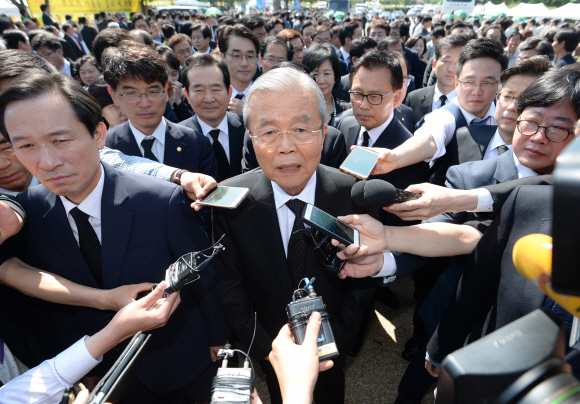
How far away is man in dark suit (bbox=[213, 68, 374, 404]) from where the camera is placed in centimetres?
174

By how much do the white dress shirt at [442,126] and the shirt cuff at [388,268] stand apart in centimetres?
122

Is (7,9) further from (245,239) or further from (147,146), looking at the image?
(245,239)

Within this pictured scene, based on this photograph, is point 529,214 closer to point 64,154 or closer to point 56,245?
point 64,154

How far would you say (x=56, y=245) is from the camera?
6.10ft

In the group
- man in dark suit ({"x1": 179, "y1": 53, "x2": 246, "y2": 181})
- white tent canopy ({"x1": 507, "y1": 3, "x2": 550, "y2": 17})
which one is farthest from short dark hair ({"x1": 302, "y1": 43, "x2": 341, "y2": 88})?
white tent canopy ({"x1": 507, "y1": 3, "x2": 550, "y2": 17})

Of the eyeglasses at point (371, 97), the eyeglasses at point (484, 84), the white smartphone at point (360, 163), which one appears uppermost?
the eyeglasses at point (484, 84)

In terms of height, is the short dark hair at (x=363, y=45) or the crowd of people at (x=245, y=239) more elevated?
the short dark hair at (x=363, y=45)

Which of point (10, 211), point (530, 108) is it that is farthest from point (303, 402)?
point (530, 108)

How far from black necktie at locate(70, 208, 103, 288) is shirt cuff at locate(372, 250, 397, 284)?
1636 mm

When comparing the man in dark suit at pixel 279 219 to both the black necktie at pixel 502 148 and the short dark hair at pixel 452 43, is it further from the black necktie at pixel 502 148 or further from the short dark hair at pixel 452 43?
the short dark hair at pixel 452 43

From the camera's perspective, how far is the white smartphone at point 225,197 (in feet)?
5.42

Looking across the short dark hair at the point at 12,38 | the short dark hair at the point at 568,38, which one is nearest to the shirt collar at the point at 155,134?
the short dark hair at the point at 12,38

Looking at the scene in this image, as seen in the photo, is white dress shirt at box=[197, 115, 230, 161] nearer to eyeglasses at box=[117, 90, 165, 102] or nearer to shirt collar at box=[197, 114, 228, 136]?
shirt collar at box=[197, 114, 228, 136]

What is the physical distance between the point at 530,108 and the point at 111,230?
8.55 feet
